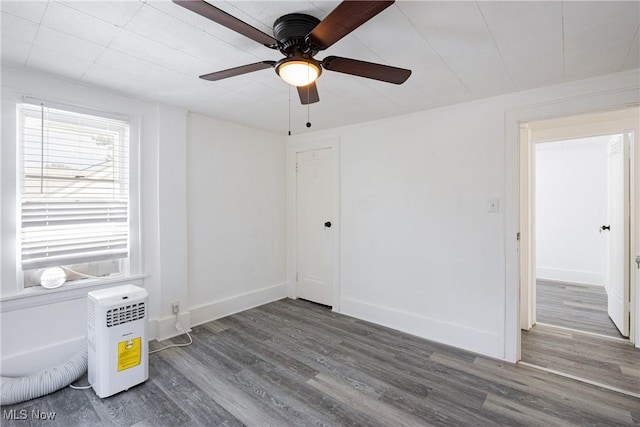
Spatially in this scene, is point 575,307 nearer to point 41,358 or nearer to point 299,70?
point 299,70

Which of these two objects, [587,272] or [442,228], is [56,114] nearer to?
[442,228]

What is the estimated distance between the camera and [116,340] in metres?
2.05

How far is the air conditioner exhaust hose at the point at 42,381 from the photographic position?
1917 mm

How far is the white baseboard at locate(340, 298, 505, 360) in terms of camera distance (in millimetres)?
2646

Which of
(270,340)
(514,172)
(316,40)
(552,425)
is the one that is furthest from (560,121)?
(270,340)

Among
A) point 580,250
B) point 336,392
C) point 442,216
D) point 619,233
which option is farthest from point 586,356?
point 580,250

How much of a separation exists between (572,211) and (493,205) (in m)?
3.85

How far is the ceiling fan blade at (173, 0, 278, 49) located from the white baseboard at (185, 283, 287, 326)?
2.88 metres

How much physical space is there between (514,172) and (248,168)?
2.92 metres

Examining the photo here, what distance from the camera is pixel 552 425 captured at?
5.90ft

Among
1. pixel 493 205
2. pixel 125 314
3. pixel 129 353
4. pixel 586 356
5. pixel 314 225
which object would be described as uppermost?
pixel 493 205

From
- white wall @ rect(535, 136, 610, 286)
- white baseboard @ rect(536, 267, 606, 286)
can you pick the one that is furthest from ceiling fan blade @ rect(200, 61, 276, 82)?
white baseboard @ rect(536, 267, 606, 286)

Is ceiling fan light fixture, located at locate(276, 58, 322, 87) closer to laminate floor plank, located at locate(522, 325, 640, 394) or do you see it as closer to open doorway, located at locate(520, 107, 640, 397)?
open doorway, located at locate(520, 107, 640, 397)

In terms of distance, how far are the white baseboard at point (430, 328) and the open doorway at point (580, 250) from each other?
0.29m
